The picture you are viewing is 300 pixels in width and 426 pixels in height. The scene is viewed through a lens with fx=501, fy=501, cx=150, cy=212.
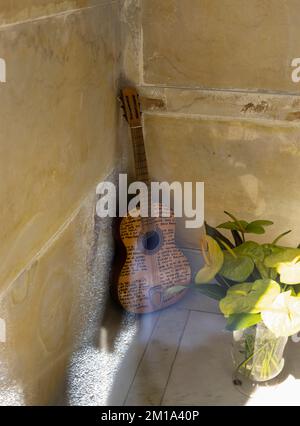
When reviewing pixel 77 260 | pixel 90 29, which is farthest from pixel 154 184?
pixel 90 29

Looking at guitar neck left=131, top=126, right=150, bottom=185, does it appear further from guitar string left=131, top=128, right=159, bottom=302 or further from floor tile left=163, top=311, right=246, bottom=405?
floor tile left=163, top=311, right=246, bottom=405

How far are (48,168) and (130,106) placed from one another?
1.54 ft

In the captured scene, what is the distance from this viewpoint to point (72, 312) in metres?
1.30

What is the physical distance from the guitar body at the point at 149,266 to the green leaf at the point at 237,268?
0.37m

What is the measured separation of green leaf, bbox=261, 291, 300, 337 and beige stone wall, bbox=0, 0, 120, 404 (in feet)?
1.61

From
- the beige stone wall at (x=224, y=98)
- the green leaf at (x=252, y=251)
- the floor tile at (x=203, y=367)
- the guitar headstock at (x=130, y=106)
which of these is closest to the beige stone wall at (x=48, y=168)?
the guitar headstock at (x=130, y=106)

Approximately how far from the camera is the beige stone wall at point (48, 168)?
917mm

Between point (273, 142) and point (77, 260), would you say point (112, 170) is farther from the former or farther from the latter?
point (273, 142)

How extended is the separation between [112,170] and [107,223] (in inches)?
6.2

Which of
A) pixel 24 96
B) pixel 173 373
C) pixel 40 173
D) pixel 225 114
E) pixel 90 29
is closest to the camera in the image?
pixel 24 96

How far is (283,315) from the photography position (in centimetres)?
104

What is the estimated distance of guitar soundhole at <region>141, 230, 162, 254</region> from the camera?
1.51 metres

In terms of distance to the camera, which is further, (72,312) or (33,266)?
(72,312)

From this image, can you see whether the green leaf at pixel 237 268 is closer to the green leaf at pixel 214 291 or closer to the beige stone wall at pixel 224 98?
the green leaf at pixel 214 291
